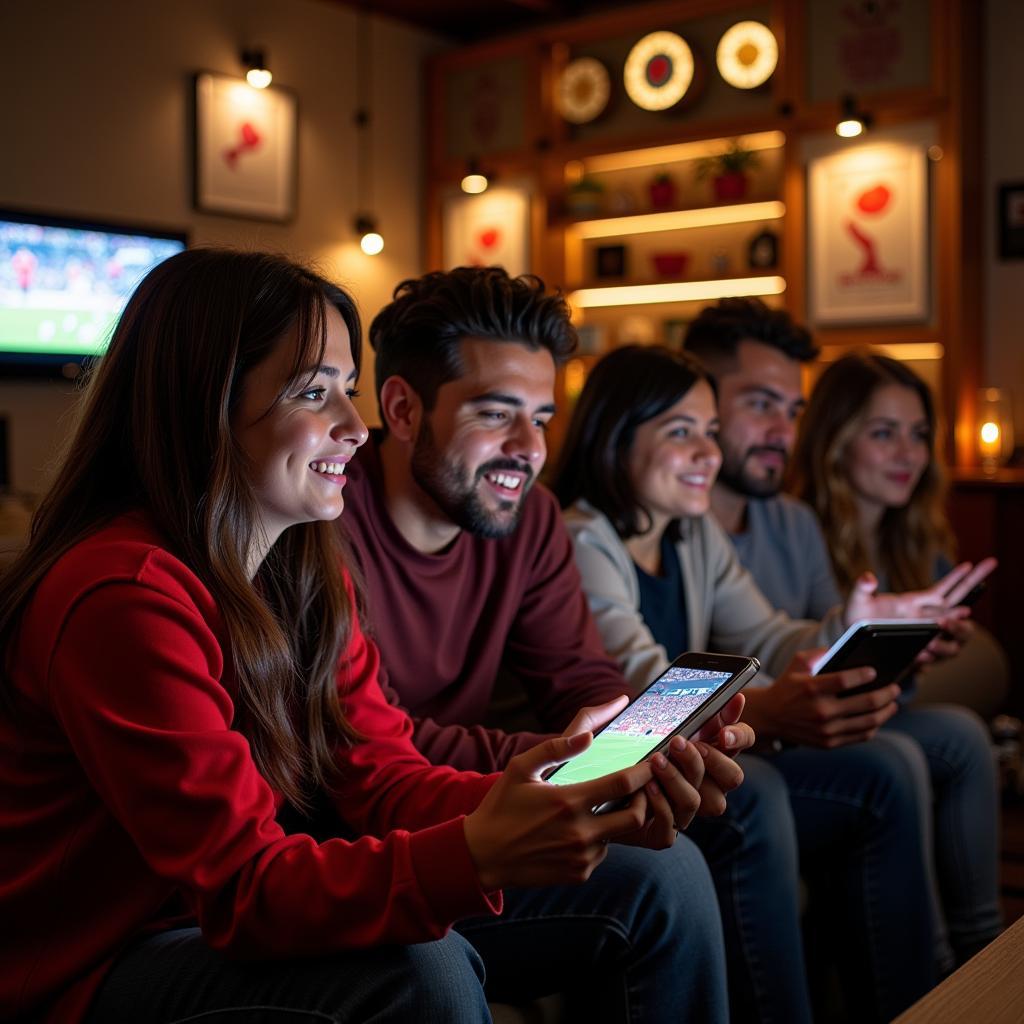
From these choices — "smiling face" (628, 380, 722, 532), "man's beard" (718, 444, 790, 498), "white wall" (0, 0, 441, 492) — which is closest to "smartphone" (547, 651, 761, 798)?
"smiling face" (628, 380, 722, 532)

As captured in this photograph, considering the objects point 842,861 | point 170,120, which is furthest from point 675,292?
point 842,861

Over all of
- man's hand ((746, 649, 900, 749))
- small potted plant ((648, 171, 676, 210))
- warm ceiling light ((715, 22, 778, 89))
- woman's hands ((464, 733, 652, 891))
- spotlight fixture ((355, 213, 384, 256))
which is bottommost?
man's hand ((746, 649, 900, 749))

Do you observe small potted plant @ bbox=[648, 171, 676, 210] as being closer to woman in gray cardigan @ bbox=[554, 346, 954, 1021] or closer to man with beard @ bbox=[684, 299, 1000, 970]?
man with beard @ bbox=[684, 299, 1000, 970]

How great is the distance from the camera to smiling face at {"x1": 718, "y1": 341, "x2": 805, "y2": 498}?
263 cm

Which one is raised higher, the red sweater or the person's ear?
the person's ear

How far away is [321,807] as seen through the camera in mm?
1523

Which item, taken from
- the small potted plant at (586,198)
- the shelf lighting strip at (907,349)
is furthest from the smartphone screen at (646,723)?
the small potted plant at (586,198)

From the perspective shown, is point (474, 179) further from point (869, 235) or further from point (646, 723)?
point (646, 723)

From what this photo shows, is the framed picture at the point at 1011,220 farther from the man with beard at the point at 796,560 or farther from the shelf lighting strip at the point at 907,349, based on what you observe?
the man with beard at the point at 796,560

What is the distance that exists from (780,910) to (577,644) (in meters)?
0.48

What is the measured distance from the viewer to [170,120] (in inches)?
217

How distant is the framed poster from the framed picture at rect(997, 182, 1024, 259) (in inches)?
83.8

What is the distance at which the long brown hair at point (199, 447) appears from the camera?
1.21m

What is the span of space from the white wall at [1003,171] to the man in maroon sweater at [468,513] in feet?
11.8
